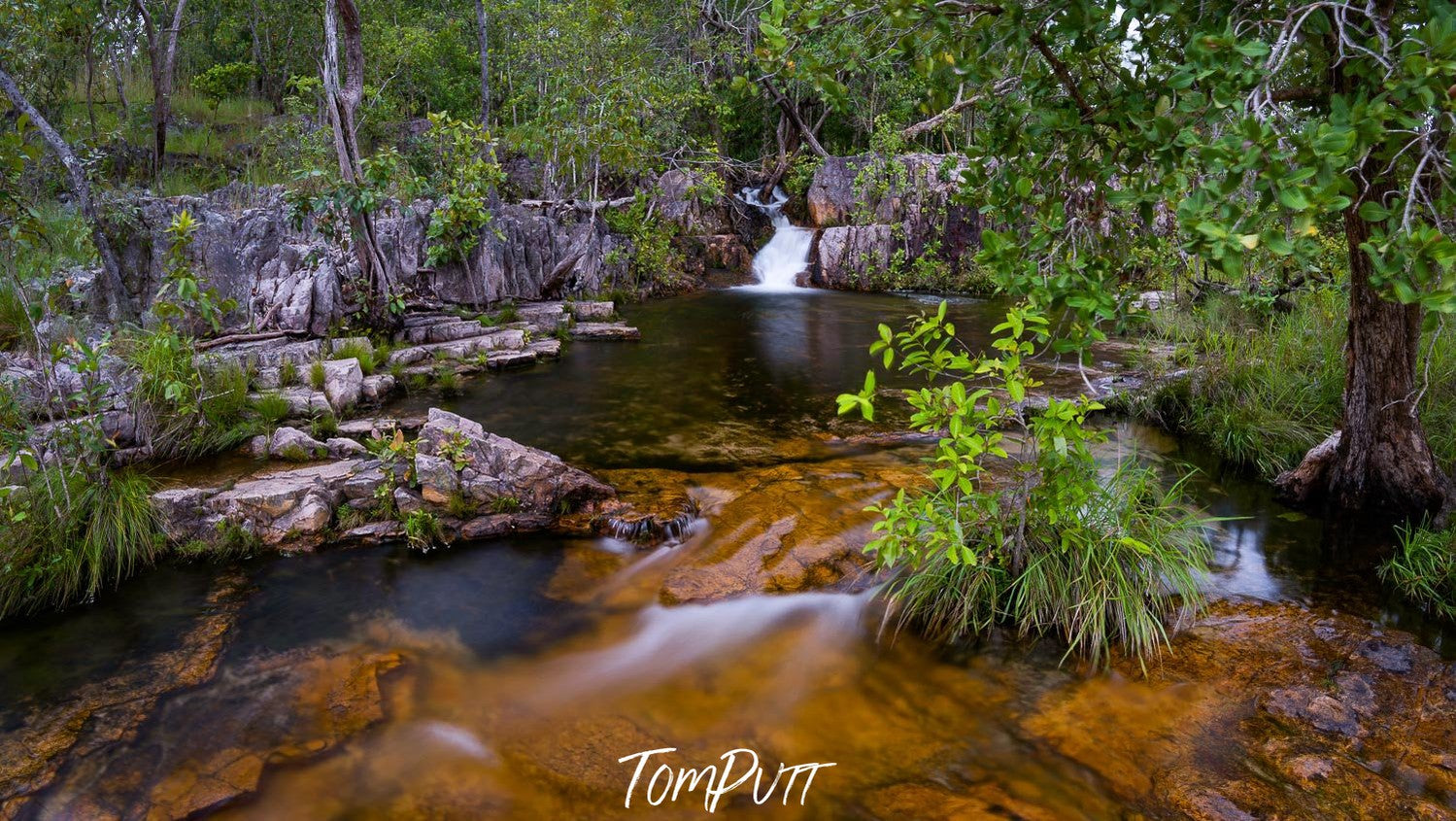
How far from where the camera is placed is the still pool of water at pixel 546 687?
347 cm

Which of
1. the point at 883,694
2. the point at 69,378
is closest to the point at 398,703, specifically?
the point at 883,694

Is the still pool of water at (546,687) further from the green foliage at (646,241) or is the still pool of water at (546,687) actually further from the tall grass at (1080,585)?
the green foliage at (646,241)

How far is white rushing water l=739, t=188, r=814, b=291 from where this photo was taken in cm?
2169

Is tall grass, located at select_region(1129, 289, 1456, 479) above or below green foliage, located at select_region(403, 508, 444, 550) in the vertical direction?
above

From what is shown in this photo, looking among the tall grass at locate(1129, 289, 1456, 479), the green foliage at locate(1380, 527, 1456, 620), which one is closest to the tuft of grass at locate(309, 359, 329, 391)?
the tall grass at locate(1129, 289, 1456, 479)

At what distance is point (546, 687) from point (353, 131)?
9742 millimetres

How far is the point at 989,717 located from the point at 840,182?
68.2ft

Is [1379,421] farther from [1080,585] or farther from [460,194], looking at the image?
[460,194]

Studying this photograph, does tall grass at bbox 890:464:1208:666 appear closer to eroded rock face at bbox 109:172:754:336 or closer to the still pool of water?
the still pool of water

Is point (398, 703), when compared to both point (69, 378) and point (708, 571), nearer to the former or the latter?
point (708, 571)

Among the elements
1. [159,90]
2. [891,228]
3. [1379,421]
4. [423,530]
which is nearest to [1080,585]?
[1379,421]

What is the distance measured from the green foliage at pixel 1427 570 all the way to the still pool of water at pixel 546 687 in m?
0.18

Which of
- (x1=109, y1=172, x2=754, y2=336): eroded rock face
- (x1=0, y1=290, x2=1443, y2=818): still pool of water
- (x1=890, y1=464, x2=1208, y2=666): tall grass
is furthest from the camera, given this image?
(x1=109, y1=172, x2=754, y2=336): eroded rock face

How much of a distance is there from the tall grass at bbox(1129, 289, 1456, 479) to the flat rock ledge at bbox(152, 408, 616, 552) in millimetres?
5839
